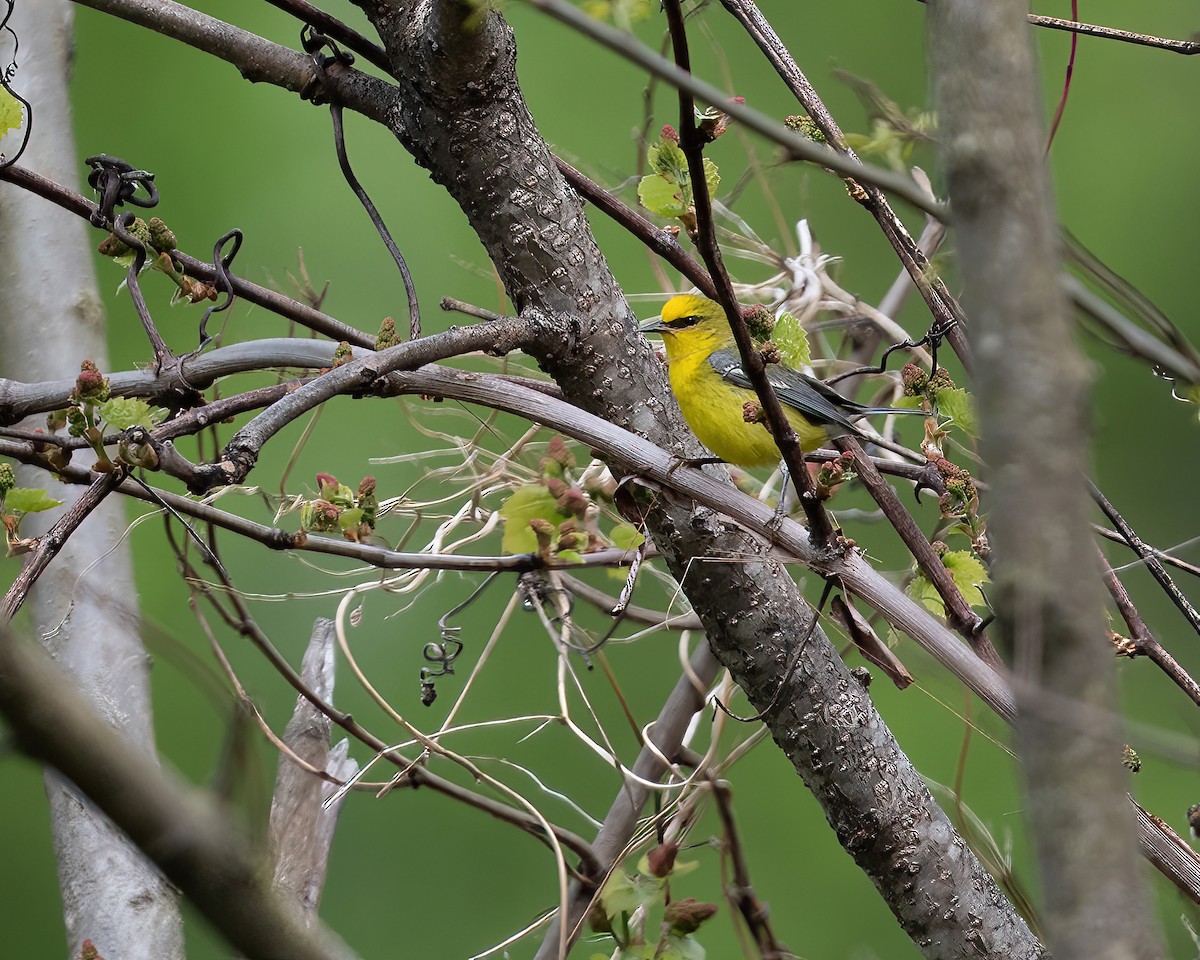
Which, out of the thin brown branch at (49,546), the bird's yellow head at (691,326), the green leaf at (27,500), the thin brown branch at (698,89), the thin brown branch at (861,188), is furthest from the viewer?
the bird's yellow head at (691,326)

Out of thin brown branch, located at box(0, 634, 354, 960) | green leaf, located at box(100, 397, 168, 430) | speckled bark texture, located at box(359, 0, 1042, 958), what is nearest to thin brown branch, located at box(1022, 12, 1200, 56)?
speckled bark texture, located at box(359, 0, 1042, 958)

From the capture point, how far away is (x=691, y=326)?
6.15 ft

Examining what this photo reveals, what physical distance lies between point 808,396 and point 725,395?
0.15 metres

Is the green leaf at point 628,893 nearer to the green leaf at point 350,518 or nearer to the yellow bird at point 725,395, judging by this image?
the green leaf at point 350,518

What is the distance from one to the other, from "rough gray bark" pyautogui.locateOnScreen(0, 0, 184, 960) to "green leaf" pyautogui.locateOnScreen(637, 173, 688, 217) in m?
0.58

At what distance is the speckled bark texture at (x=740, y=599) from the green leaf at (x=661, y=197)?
0.06m

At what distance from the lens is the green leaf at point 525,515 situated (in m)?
1.03

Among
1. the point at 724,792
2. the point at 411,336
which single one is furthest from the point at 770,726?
the point at 411,336

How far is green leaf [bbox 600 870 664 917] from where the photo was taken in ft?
3.04

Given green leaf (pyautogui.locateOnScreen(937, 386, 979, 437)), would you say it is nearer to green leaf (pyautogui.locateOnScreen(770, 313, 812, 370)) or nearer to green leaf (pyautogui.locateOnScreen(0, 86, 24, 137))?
green leaf (pyautogui.locateOnScreen(770, 313, 812, 370))

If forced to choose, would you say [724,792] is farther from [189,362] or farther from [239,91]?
[239,91]

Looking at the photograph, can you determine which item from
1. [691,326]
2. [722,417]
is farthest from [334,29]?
[691,326]

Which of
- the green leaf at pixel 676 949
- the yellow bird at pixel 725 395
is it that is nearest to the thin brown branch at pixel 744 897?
the green leaf at pixel 676 949

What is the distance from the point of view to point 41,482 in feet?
4.30
